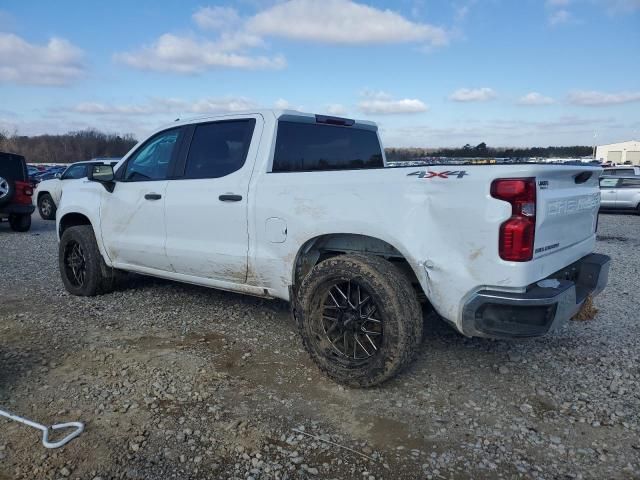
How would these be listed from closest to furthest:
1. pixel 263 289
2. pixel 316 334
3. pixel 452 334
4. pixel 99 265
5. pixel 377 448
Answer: pixel 377 448, pixel 316 334, pixel 263 289, pixel 452 334, pixel 99 265

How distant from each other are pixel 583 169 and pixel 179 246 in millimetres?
3351

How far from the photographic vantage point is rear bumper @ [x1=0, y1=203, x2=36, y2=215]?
461 inches

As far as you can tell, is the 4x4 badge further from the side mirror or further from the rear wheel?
the rear wheel

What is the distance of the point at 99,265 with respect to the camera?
5590 millimetres

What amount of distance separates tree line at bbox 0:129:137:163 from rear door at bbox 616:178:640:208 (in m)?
65.0

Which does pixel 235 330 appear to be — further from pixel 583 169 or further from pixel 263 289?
pixel 583 169

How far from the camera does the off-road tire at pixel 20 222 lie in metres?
12.3

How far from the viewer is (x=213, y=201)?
427 centimetres

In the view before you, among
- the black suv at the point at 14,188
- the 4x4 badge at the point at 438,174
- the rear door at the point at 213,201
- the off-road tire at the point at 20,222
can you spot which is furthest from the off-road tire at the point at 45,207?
the 4x4 badge at the point at 438,174

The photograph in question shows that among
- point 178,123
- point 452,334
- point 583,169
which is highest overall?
point 178,123

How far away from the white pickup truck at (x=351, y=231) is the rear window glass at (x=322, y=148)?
14 mm

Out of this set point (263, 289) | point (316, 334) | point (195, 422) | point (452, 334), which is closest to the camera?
point (195, 422)

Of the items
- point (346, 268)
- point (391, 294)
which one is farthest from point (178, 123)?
point (391, 294)

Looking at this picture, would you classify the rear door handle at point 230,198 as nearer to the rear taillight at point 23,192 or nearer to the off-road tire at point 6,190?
the off-road tire at point 6,190
